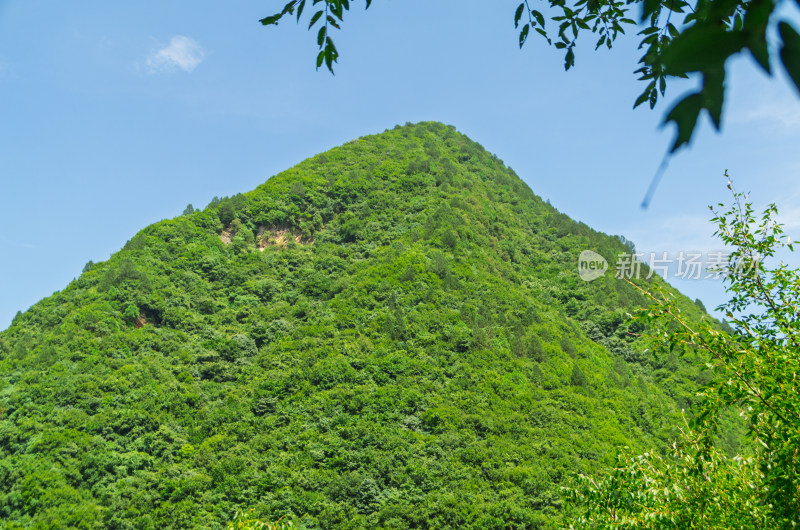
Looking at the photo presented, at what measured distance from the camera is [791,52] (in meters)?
0.78

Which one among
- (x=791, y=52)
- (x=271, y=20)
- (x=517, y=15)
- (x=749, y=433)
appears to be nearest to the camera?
(x=791, y=52)

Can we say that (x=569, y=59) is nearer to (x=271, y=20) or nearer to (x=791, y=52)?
(x=271, y=20)

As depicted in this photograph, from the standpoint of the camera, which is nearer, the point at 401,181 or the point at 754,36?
the point at 754,36

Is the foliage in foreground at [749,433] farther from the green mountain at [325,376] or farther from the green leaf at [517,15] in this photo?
the green mountain at [325,376]

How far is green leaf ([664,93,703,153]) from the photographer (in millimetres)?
819

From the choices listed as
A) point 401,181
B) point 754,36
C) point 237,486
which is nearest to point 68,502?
point 237,486

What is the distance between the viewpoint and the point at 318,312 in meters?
45.3

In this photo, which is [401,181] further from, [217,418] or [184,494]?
[184,494]

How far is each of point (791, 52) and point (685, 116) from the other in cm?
15

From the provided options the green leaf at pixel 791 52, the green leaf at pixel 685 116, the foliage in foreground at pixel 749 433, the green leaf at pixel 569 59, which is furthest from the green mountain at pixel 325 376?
the green leaf at pixel 791 52

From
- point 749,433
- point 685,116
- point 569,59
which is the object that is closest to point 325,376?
point 749,433

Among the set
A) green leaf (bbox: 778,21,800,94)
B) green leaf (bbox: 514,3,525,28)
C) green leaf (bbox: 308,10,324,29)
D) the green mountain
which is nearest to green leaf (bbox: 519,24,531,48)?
green leaf (bbox: 514,3,525,28)

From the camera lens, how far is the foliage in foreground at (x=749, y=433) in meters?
4.47

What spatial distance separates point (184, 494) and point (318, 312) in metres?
19.3
